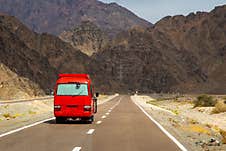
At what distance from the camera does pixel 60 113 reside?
68.3 feet

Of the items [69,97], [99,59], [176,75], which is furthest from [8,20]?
[69,97]

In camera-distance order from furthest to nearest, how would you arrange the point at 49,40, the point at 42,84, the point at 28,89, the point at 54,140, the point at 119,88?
the point at 119,88, the point at 49,40, the point at 42,84, the point at 28,89, the point at 54,140

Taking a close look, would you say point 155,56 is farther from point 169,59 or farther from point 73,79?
point 73,79

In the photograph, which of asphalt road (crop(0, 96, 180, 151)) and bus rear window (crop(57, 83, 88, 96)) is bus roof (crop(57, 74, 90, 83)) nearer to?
bus rear window (crop(57, 83, 88, 96))

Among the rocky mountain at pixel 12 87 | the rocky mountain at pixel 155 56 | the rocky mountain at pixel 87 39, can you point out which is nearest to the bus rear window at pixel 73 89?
the rocky mountain at pixel 12 87

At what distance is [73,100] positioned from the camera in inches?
824

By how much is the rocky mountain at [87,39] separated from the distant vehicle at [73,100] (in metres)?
148

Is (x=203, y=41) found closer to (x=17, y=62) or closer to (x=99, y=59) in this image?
(x=99, y=59)

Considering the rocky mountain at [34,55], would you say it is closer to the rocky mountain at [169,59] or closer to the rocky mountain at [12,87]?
the rocky mountain at [12,87]

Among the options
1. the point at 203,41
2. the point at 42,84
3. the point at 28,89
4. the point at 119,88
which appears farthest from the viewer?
the point at 203,41

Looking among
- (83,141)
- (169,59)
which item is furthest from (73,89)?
A: (169,59)

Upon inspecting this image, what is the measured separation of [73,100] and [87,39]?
154 metres

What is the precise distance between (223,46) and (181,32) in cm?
1954

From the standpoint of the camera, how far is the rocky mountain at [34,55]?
101 meters
